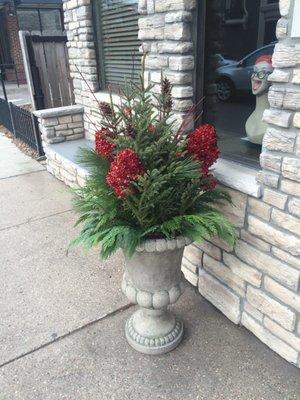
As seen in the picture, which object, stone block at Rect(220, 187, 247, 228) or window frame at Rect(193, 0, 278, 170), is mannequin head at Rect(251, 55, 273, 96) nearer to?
window frame at Rect(193, 0, 278, 170)

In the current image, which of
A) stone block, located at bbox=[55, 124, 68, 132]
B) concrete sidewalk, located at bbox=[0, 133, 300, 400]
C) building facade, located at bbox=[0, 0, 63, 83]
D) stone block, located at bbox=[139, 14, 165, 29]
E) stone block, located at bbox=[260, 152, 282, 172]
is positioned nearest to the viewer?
stone block, located at bbox=[260, 152, 282, 172]

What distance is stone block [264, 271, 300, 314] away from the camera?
203 centimetres

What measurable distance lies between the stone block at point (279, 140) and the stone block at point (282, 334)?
105 centimetres

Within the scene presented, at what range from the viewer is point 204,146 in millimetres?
1963

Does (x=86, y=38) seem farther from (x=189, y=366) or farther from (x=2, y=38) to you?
(x=2, y=38)

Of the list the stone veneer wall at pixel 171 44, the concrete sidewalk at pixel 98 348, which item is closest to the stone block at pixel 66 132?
the concrete sidewalk at pixel 98 348

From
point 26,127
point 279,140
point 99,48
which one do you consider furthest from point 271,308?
point 26,127

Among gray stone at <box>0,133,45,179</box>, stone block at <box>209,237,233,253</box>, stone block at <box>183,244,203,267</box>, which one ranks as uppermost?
stone block at <box>209,237,233,253</box>

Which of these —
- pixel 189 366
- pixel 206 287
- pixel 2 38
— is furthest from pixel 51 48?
pixel 2 38

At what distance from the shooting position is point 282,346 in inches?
86.0

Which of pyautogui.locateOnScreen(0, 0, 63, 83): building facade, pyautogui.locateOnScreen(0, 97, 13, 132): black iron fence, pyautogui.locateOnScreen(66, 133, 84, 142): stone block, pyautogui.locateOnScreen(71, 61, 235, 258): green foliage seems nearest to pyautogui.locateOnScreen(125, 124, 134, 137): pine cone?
pyautogui.locateOnScreen(71, 61, 235, 258): green foliage

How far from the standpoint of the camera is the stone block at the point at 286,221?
6.27 feet

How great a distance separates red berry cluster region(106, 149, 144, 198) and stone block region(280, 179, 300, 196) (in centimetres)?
78

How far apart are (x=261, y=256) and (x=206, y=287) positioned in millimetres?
641
